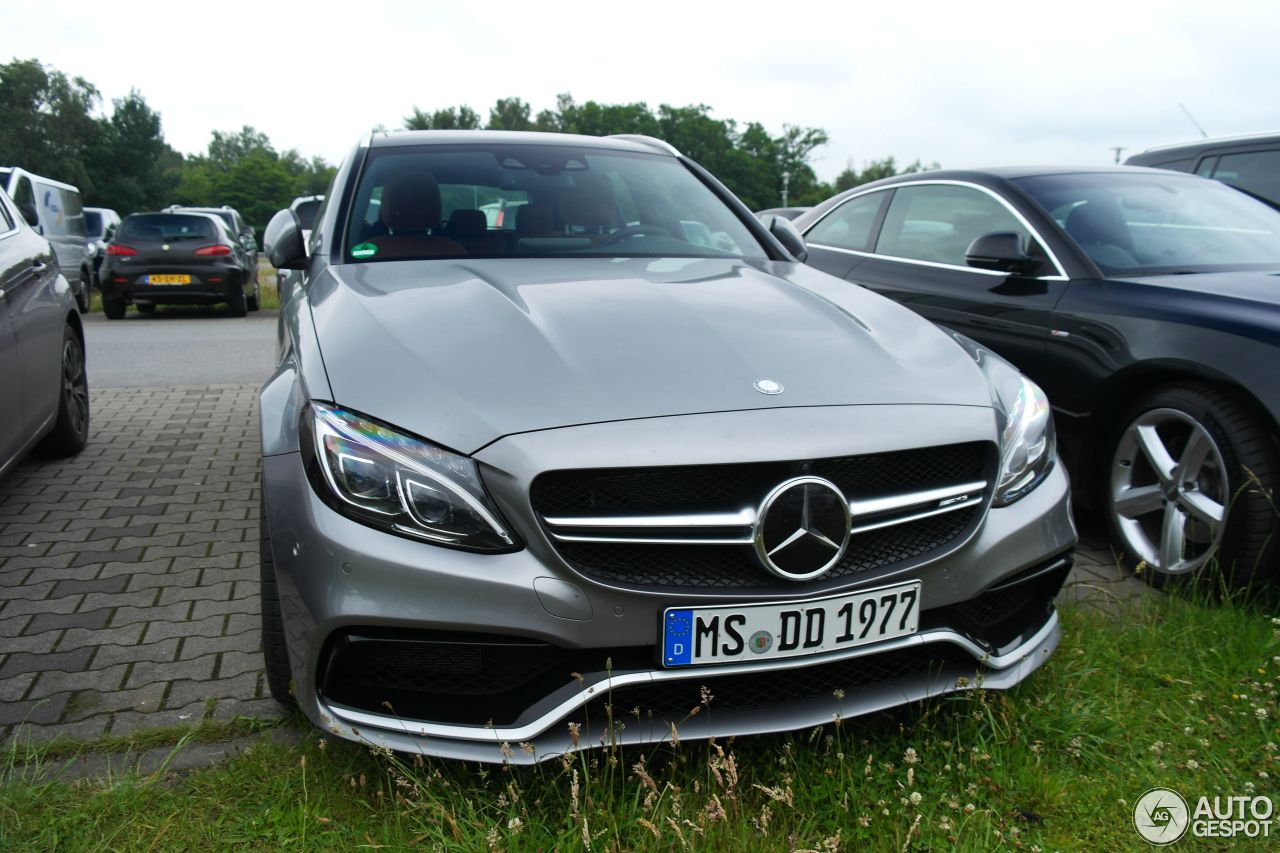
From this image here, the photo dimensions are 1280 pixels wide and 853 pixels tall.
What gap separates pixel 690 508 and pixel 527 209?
1.81m

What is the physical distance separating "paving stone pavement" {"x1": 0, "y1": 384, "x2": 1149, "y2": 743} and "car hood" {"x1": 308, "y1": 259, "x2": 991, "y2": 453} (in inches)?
42.2

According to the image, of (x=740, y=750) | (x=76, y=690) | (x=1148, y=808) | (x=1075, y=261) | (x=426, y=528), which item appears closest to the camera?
(x=426, y=528)

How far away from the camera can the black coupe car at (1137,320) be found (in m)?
3.17

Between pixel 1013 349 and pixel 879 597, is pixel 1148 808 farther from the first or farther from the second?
pixel 1013 349

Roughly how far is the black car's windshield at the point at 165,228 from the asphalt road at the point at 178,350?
1148mm

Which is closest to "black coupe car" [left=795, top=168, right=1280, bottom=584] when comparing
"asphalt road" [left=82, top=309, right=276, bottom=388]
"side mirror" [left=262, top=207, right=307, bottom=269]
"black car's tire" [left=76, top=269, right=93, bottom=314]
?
"side mirror" [left=262, top=207, right=307, bottom=269]

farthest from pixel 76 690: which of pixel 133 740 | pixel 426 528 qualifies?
pixel 426 528

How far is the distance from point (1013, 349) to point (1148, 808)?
87.3 inches

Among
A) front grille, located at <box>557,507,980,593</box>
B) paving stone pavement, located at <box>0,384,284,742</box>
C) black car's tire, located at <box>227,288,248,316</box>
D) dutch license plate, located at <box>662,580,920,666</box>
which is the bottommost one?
black car's tire, located at <box>227,288,248,316</box>

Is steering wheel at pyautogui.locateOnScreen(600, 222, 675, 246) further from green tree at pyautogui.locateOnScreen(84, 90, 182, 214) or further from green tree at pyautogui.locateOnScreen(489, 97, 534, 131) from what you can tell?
green tree at pyautogui.locateOnScreen(489, 97, 534, 131)

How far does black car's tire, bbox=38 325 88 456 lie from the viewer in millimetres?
5152

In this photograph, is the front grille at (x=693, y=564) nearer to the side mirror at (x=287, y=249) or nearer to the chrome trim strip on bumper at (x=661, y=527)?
the chrome trim strip on bumper at (x=661, y=527)

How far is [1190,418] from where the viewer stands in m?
3.29

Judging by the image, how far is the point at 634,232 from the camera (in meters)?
3.56
